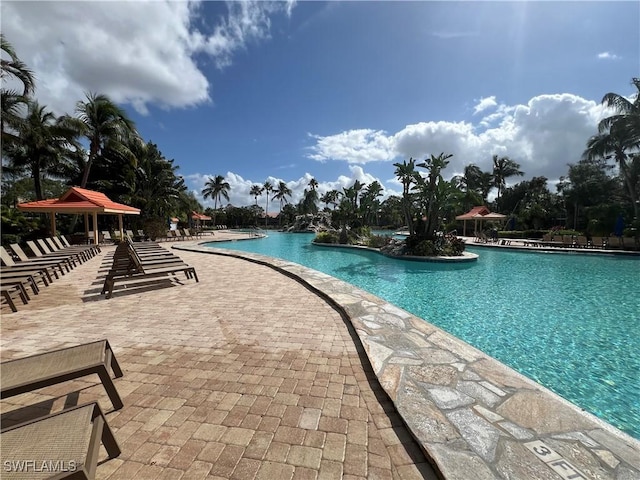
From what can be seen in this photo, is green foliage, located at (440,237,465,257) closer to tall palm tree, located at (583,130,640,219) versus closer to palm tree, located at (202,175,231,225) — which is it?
tall palm tree, located at (583,130,640,219)

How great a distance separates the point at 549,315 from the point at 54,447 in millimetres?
8125

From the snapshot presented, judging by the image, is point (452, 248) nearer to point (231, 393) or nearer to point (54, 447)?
point (231, 393)

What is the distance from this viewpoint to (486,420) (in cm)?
227

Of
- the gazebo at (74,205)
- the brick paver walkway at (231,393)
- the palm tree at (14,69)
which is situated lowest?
the brick paver walkway at (231,393)

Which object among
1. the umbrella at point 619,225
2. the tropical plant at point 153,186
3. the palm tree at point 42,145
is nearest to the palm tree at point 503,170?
the umbrella at point 619,225

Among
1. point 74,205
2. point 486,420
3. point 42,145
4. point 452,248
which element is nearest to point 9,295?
point 486,420

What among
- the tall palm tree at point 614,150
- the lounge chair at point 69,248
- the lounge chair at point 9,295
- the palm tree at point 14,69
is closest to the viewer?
the lounge chair at point 9,295

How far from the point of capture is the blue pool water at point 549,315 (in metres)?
3.74

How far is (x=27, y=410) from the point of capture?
2451mm

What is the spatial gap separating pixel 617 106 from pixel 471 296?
28349 millimetres

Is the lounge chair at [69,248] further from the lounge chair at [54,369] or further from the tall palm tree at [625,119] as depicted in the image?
the tall palm tree at [625,119]

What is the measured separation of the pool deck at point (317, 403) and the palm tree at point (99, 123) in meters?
19.5

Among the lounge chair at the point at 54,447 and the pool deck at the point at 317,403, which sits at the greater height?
the lounge chair at the point at 54,447

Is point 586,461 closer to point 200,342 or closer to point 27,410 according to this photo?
point 200,342
